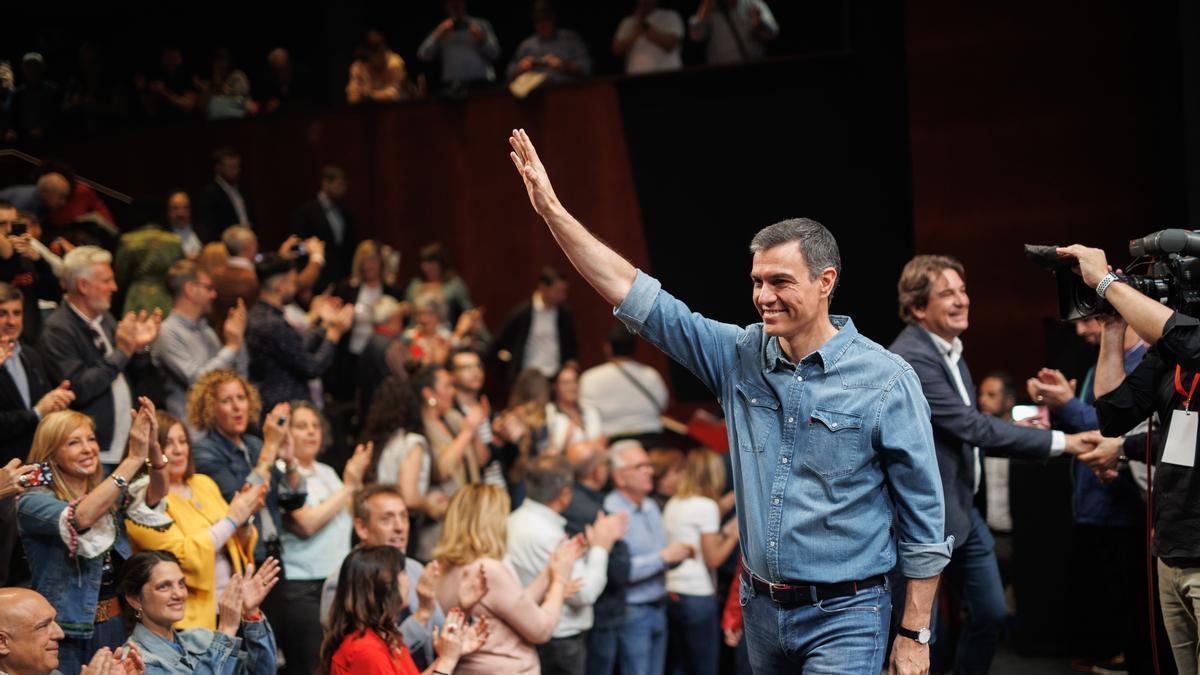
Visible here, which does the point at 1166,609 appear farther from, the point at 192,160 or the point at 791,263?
the point at 192,160

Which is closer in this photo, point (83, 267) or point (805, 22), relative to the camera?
point (83, 267)

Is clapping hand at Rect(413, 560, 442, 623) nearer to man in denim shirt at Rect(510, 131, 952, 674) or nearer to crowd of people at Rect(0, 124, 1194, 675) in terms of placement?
crowd of people at Rect(0, 124, 1194, 675)

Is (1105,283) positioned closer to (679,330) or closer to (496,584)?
(679,330)

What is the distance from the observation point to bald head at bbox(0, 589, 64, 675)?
11.1ft

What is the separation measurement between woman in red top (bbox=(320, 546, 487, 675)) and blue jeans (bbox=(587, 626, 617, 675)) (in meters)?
1.60

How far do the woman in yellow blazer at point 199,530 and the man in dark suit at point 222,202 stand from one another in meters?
4.38

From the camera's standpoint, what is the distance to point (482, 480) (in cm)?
654

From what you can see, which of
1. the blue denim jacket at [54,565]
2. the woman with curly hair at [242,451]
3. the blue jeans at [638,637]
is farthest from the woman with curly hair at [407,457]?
the blue denim jacket at [54,565]

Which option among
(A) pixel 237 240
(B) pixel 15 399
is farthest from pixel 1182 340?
(A) pixel 237 240

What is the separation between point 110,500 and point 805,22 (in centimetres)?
744

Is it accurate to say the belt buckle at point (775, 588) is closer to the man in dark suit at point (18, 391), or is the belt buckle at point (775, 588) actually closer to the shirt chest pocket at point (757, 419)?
the shirt chest pocket at point (757, 419)

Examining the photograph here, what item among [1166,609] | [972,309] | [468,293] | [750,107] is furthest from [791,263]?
[468,293]

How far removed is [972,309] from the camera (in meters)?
7.75

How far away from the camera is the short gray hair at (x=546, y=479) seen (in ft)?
17.1
